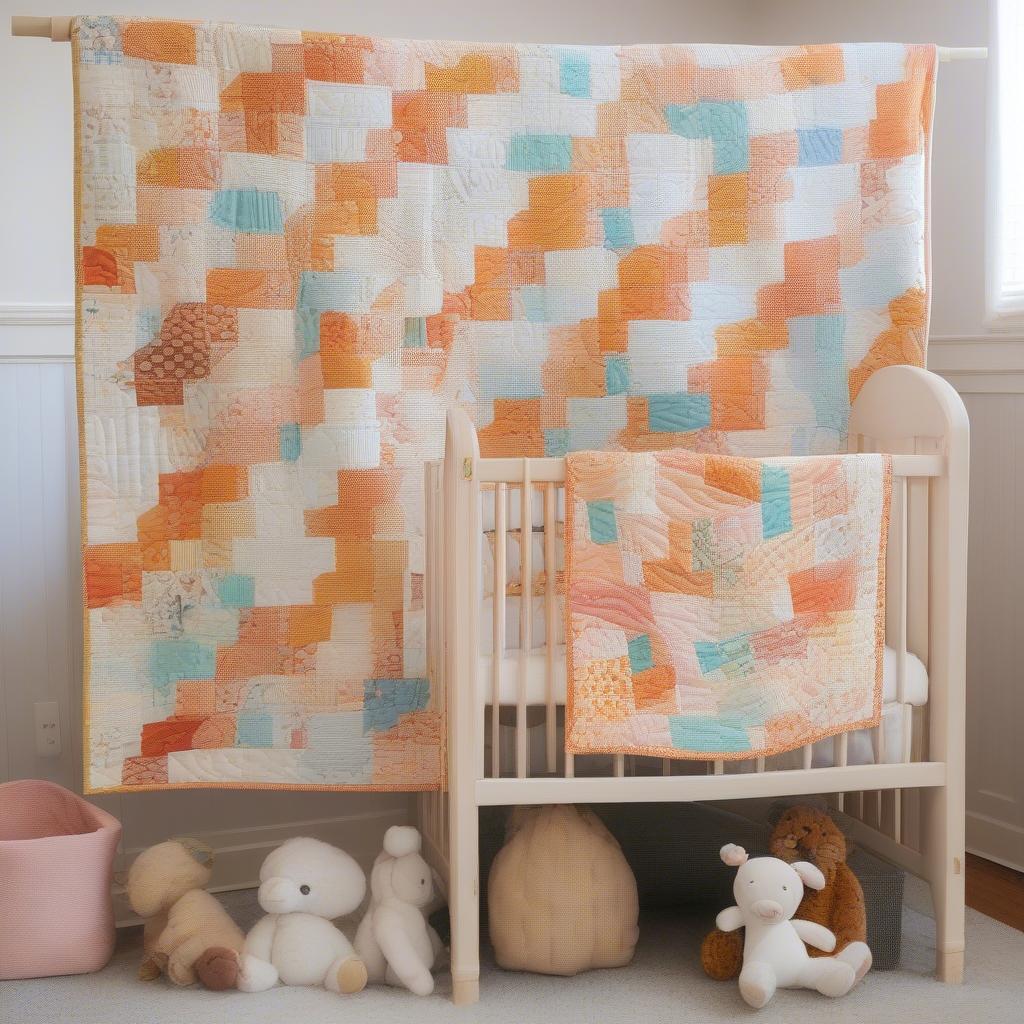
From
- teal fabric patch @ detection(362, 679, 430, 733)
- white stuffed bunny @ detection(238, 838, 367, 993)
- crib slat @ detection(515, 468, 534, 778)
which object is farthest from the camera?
Answer: teal fabric patch @ detection(362, 679, 430, 733)

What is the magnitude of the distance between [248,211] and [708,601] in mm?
995

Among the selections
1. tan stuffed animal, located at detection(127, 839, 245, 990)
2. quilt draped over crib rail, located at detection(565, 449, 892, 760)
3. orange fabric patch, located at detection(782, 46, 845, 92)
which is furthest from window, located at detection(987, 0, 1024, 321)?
tan stuffed animal, located at detection(127, 839, 245, 990)

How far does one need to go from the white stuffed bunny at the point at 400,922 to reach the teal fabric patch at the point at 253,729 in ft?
0.93

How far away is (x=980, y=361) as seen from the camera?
91.2 inches

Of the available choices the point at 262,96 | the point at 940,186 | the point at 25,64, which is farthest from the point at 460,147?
the point at 940,186

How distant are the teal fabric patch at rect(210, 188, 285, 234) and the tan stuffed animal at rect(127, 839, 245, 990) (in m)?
1.03

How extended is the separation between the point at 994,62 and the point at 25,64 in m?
1.84

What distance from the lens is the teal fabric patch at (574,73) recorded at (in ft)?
6.66

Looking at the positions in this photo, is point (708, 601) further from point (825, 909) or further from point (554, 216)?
point (554, 216)

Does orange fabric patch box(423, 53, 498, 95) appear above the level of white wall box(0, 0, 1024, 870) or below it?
above

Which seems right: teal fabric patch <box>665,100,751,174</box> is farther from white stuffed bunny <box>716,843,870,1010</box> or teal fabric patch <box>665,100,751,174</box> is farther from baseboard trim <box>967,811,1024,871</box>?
baseboard trim <box>967,811,1024,871</box>

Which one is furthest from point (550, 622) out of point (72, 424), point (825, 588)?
point (72, 424)

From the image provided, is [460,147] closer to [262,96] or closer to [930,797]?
[262,96]

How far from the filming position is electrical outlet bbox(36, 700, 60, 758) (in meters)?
2.24
